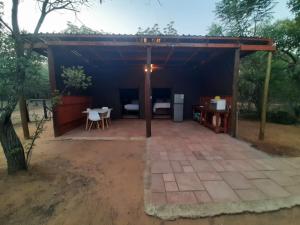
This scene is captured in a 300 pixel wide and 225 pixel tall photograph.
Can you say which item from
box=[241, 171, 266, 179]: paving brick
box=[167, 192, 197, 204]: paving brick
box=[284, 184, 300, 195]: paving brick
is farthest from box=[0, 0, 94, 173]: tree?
box=[284, 184, 300, 195]: paving brick

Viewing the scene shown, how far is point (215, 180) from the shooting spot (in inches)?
89.5

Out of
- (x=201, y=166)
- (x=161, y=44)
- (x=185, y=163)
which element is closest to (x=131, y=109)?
(x=161, y=44)

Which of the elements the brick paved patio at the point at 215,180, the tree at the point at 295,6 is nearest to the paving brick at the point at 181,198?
the brick paved patio at the point at 215,180

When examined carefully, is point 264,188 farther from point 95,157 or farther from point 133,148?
point 95,157

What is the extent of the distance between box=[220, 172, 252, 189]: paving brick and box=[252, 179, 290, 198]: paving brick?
0.41 ft

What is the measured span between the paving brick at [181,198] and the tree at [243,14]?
28.2 ft

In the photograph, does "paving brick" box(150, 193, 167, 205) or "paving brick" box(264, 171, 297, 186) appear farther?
"paving brick" box(264, 171, 297, 186)

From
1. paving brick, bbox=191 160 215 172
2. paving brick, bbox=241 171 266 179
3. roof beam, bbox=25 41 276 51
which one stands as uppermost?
roof beam, bbox=25 41 276 51

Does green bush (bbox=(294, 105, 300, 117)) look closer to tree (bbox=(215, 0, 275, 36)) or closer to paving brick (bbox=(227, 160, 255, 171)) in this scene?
tree (bbox=(215, 0, 275, 36))

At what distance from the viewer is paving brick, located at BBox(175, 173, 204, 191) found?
209cm

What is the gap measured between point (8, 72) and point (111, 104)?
5549 mm

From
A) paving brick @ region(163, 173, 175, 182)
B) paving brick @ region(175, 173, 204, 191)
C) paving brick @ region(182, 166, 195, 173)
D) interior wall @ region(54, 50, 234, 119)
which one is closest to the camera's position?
paving brick @ region(175, 173, 204, 191)

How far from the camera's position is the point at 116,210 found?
5.71 ft

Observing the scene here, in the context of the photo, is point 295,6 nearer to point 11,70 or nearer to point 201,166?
point 201,166
